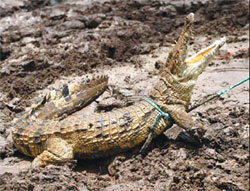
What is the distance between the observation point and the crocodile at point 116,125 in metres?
4.78

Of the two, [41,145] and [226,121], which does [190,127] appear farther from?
[41,145]

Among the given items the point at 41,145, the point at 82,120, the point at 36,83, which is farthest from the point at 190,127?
the point at 36,83

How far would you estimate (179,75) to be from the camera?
509 centimetres

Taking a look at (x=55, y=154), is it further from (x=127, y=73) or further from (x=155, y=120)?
(x=127, y=73)

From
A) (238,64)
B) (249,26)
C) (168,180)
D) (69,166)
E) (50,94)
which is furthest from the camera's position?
(249,26)

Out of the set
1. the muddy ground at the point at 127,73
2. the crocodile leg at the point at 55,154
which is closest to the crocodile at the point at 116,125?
the crocodile leg at the point at 55,154

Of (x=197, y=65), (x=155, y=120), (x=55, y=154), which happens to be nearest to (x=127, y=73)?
(x=197, y=65)

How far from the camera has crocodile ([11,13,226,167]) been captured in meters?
4.78

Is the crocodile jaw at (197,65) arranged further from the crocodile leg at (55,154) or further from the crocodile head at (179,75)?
the crocodile leg at (55,154)

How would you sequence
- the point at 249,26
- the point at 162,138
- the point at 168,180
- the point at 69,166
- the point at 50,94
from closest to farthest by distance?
the point at 168,180 < the point at 69,166 < the point at 162,138 < the point at 50,94 < the point at 249,26

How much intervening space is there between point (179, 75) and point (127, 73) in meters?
2.05

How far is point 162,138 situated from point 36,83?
2756 mm

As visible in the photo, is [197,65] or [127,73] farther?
[127,73]

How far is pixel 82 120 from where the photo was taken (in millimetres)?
4891
